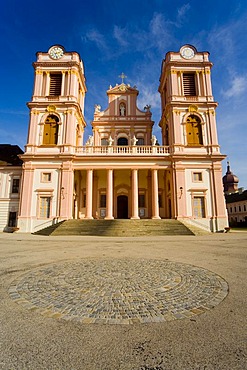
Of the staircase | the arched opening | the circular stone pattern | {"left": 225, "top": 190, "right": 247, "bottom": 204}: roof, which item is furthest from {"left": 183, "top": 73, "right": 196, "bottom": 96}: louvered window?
{"left": 225, "top": 190, "right": 247, "bottom": 204}: roof

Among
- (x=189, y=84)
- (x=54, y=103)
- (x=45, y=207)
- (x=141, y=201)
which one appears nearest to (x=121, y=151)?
(x=141, y=201)

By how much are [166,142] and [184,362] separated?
27.5 meters

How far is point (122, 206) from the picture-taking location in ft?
87.4

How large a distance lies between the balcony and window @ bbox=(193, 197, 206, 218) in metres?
6.01

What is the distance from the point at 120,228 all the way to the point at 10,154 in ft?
73.1

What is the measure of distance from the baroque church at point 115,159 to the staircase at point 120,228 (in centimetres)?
182

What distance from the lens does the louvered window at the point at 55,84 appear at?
25.8 m

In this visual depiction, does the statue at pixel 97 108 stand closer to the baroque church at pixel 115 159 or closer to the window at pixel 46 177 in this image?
the baroque church at pixel 115 159

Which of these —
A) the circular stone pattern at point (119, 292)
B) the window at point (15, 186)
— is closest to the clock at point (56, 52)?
the window at point (15, 186)

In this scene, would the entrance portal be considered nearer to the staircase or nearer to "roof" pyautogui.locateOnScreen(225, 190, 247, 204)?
the staircase

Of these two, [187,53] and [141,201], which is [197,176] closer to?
[141,201]

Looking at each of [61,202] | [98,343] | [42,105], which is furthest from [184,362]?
[42,105]

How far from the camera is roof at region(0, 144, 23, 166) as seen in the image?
28438mm

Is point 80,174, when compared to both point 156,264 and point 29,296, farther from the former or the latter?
point 29,296
